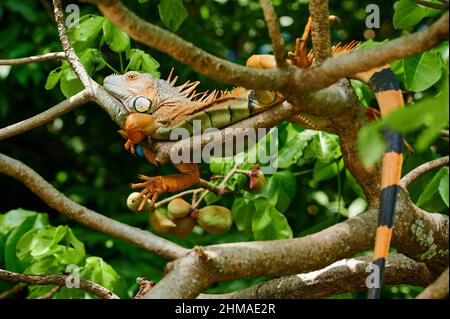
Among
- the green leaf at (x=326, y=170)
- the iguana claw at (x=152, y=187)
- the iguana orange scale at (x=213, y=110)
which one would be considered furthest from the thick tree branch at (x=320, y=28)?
the green leaf at (x=326, y=170)

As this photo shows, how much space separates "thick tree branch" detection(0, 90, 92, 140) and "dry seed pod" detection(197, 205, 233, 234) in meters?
0.90

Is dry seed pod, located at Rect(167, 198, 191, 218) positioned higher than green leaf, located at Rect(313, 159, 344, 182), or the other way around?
green leaf, located at Rect(313, 159, 344, 182)

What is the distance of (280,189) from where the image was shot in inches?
196

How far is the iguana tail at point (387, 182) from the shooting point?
9.56 feet

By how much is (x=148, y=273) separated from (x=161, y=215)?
6.18 feet

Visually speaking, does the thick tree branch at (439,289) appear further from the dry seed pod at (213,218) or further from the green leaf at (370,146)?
the dry seed pod at (213,218)

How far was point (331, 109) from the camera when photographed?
10.2 feet

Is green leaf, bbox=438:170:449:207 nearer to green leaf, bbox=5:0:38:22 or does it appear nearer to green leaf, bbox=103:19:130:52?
green leaf, bbox=103:19:130:52

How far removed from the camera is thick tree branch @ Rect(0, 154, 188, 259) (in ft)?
9.44

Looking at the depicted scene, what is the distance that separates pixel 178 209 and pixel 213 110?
2.38 ft

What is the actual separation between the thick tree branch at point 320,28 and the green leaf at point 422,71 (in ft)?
4.26

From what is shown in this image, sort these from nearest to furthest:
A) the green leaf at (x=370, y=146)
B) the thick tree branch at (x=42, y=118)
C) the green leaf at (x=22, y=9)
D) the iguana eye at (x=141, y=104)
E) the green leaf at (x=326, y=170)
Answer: the green leaf at (x=370, y=146)
the thick tree branch at (x=42, y=118)
the iguana eye at (x=141, y=104)
the green leaf at (x=326, y=170)
the green leaf at (x=22, y=9)

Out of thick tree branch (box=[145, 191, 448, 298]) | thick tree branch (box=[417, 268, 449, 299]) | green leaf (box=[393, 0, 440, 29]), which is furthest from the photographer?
green leaf (box=[393, 0, 440, 29])

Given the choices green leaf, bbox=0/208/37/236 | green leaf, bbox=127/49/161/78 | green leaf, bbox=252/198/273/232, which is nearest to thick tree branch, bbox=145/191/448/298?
green leaf, bbox=252/198/273/232
